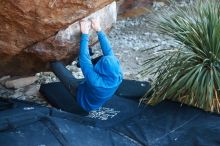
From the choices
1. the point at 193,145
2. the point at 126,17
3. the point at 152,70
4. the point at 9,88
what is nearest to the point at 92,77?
the point at 152,70

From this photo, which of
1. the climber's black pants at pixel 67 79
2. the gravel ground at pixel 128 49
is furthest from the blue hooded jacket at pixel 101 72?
the gravel ground at pixel 128 49

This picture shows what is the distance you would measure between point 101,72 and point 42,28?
2.60 feet

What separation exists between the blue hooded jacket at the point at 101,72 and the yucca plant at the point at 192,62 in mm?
615

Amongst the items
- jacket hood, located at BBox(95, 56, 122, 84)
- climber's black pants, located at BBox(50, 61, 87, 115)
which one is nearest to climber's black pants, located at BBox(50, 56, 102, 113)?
climber's black pants, located at BBox(50, 61, 87, 115)

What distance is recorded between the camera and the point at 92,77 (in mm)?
4973

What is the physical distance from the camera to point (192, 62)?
532 centimetres

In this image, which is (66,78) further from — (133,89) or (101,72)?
(133,89)

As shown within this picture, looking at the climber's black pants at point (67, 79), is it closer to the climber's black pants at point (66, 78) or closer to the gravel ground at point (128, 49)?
the climber's black pants at point (66, 78)

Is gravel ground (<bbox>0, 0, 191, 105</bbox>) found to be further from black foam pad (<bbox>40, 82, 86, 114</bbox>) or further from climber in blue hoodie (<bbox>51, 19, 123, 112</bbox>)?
climber in blue hoodie (<bbox>51, 19, 123, 112</bbox>)

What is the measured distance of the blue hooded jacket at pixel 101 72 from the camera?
4906 mm

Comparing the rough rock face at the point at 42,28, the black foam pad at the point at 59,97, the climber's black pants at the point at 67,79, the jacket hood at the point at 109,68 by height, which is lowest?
the black foam pad at the point at 59,97

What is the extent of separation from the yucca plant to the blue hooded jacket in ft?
2.02

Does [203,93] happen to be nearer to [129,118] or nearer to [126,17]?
[129,118]

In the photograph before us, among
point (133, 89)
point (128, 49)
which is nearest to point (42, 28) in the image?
point (133, 89)
